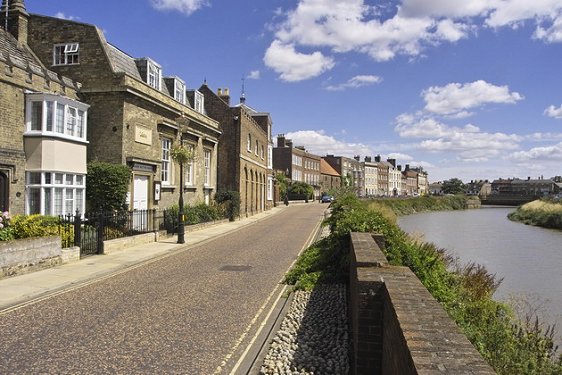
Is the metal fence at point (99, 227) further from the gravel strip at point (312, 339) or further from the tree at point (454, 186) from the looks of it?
the tree at point (454, 186)

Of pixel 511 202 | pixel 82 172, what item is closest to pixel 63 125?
pixel 82 172

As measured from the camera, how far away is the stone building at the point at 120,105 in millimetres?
20047

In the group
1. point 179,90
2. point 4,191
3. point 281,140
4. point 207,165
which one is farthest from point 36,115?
point 281,140

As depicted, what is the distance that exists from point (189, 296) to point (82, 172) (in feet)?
37.6

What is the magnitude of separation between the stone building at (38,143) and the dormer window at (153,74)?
636 cm

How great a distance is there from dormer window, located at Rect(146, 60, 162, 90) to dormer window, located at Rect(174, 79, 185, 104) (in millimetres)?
2074

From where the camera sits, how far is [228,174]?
119ft

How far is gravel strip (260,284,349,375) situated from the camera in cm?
561

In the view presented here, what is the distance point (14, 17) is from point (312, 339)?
21.6 metres

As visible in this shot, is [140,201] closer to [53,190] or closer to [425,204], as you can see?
[53,190]

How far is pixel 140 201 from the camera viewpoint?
21703mm

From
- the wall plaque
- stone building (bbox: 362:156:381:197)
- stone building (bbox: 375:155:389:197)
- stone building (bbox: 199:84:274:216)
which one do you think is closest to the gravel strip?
the wall plaque

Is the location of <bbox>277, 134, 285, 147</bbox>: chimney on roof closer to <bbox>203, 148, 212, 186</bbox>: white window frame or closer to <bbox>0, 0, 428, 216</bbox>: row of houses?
<bbox>0, 0, 428, 216</bbox>: row of houses

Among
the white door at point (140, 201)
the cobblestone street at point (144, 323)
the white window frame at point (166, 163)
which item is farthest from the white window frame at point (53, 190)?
the cobblestone street at point (144, 323)
